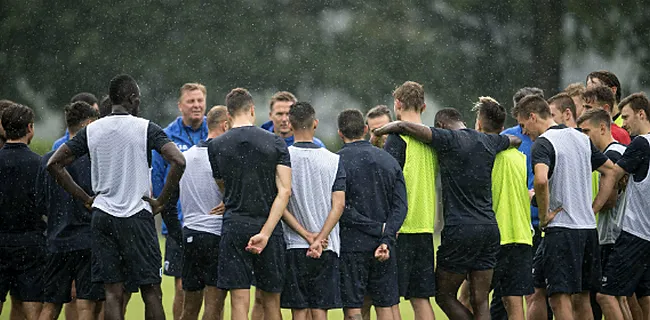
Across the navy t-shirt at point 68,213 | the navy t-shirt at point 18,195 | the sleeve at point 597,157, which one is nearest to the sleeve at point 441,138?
the sleeve at point 597,157

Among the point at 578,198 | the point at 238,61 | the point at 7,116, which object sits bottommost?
the point at 578,198

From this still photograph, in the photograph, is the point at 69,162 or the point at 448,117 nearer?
the point at 69,162

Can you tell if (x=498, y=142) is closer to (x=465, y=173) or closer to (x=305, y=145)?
(x=465, y=173)

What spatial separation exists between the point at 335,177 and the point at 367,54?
76.2 feet

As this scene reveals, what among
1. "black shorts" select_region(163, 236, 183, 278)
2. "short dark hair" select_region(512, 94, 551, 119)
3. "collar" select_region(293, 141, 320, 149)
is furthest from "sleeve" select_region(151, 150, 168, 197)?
"short dark hair" select_region(512, 94, 551, 119)

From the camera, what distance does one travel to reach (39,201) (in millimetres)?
9539

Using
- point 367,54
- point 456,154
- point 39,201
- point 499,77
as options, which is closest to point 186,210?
point 39,201

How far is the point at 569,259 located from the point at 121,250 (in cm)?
384

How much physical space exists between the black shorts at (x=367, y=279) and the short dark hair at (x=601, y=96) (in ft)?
9.09

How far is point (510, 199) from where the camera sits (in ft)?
30.7

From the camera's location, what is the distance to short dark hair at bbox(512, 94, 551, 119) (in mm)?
9555

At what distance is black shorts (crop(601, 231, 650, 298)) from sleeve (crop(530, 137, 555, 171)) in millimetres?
1139

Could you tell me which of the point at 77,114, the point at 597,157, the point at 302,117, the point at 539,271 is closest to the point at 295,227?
the point at 302,117

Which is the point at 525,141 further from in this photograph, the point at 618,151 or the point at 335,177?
the point at 335,177
